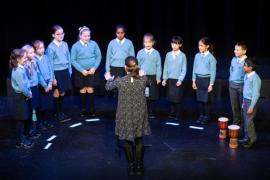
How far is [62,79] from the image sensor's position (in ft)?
23.9

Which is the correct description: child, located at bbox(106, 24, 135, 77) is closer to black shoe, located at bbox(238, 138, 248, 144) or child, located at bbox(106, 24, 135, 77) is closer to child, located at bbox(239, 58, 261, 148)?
child, located at bbox(239, 58, 261, 148)

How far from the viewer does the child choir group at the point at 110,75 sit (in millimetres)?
6008

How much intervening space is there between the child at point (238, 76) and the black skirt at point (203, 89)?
0.45 metres

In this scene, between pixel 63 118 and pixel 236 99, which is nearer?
pixel 236 99

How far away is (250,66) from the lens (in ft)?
19.6

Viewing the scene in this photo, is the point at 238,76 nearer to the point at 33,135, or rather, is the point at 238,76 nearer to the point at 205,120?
the point at 205,120

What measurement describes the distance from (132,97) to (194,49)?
584 cm

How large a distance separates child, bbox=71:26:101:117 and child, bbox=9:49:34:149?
56.3 inches

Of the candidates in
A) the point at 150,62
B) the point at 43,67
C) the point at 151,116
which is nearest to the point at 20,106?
the point at 43,67

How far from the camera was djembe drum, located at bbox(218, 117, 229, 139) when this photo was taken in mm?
6391

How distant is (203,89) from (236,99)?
57 cm

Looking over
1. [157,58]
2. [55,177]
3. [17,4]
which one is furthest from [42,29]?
[55,177]

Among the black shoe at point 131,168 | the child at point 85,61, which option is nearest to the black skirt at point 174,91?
the child at point 85,61

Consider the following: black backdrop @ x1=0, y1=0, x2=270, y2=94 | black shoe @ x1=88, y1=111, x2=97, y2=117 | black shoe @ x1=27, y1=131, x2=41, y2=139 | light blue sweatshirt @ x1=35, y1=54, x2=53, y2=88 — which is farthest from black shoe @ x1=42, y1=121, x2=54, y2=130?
black backdrop @ x1=0, y1=0, x2=270, y2=94
